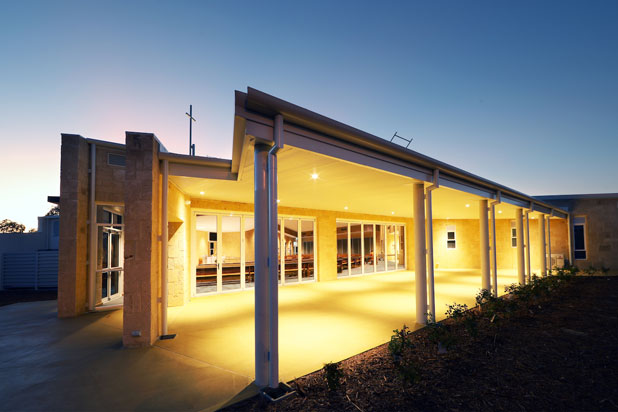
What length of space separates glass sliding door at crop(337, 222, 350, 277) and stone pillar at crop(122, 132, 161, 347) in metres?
9.52

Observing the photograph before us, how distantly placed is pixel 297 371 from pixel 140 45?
32.5ft

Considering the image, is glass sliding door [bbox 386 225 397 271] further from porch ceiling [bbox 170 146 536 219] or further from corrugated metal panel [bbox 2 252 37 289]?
corrugated metal panel [bbox 2 252 37 289]

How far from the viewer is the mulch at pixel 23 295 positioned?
898 centimetres

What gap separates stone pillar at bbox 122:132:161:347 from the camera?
445 cm

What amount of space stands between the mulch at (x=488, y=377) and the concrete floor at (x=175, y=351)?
57 centimetres

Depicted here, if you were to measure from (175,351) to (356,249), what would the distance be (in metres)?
10.7

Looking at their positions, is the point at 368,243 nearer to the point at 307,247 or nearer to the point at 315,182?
the point at 307,247

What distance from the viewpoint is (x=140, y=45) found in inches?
334

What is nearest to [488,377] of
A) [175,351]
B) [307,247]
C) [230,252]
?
[175,351]

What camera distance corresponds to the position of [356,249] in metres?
14.1

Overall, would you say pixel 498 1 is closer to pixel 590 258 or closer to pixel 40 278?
pixel 590 258

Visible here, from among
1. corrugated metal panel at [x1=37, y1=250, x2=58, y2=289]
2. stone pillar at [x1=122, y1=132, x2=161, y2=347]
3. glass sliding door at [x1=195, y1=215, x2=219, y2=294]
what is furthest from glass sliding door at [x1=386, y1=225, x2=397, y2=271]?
corrugated metal panel at [x1=37, y1=250, x2=58, y2=289]

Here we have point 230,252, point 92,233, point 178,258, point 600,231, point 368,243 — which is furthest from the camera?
point 368,243

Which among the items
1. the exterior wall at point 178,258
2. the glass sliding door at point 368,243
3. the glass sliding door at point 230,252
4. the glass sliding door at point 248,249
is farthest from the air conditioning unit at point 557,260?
the exterior wall at point 178,258
